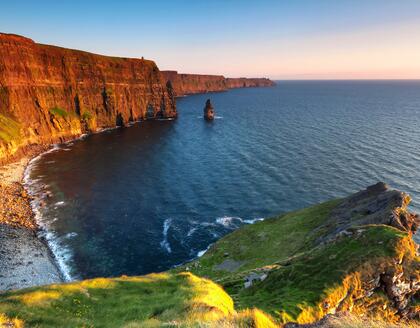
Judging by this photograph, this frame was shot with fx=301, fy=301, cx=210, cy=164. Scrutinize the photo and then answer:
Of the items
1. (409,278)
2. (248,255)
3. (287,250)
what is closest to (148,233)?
(248,255)

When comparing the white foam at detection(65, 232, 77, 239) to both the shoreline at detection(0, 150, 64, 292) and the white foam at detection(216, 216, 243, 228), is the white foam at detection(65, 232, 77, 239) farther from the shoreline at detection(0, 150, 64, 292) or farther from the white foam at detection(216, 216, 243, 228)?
the white foam at detection(216, 216, 243, 228)

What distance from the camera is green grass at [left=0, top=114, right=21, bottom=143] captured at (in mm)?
88125

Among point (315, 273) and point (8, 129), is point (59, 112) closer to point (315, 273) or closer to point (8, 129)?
point (8, 129)

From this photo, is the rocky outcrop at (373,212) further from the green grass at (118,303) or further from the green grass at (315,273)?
the green grass at (118,303)

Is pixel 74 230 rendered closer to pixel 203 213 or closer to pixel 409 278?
pixel 203 213


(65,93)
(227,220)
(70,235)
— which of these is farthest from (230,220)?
(65,93)

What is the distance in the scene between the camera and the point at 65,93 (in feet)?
440

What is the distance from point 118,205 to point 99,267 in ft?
73.1

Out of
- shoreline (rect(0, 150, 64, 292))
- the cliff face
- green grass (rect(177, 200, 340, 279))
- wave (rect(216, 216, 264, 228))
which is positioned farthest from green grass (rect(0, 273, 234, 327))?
the cliff face

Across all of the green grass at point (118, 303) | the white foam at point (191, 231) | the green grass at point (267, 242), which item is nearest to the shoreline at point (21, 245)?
the white foam at point (191, 231)

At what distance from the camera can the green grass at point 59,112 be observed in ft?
400

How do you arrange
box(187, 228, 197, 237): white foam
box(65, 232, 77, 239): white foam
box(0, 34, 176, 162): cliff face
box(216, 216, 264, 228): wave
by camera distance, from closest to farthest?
box(65, 232, 77, 239): white foam, box(187, 228, 197, 237): white foam, box(216, 216, 264, 228): wave, box(0, 34, 176, 162): cliff face

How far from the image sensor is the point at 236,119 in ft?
612

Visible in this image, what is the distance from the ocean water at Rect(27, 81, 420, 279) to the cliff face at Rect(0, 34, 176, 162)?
34.3ft
